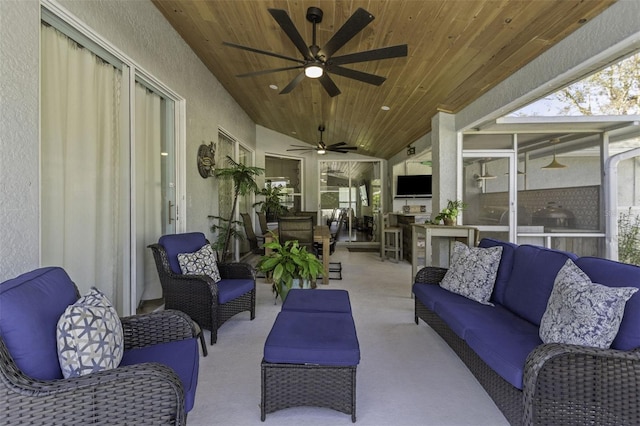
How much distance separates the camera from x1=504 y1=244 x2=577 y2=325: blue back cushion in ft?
6.31

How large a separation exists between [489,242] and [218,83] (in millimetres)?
4571

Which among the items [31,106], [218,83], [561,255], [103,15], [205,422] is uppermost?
[218,83]

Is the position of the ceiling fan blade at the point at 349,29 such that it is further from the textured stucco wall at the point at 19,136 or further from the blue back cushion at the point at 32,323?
the blue back cushion at the point at 32,323

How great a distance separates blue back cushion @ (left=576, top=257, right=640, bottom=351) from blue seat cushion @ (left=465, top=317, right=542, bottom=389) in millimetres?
361

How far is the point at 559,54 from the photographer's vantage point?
255 cm

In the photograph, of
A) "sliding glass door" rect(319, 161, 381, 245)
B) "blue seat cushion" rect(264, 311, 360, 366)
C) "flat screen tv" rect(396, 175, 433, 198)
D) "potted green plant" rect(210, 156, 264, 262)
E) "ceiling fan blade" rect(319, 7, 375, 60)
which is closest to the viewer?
"blue seat cushion" rect(264, 311, 360, 366)

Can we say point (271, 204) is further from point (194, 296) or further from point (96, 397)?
point (96, 397)

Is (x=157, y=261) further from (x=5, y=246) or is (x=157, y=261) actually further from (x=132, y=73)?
(x=132, y=73)

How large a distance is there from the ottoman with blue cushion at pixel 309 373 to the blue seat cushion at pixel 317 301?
1.64 feet

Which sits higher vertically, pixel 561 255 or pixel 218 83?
pixel 218 83

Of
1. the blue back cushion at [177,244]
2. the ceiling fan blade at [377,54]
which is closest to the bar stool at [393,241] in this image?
the blue back cushion at [177,244]

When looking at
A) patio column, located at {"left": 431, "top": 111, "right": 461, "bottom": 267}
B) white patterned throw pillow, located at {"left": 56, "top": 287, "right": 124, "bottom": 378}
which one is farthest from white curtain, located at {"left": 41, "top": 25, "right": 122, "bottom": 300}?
patio column, located at {"left": 431, "top": 111, "right": 461, "bottom": 267}

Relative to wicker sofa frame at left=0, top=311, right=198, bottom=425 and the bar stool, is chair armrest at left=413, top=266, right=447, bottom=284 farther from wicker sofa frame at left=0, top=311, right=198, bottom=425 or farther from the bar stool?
the bar stool

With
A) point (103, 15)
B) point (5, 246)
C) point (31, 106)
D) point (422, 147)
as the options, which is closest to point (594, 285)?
point (5, 246)
